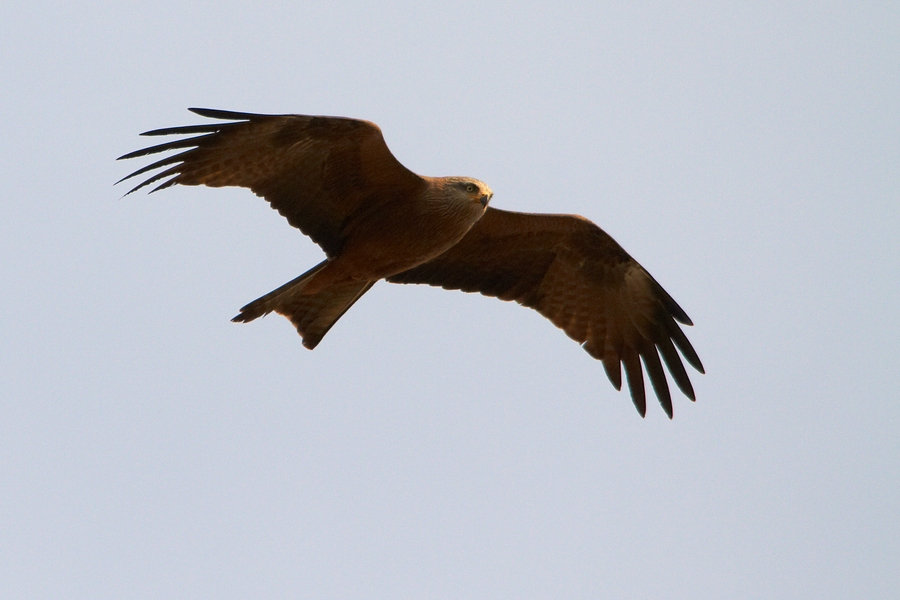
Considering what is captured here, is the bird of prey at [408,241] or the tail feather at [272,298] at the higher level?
the bird of prey at [408,241]

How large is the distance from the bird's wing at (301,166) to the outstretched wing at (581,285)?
1.07 meters

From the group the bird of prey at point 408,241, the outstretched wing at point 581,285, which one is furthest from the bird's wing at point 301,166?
the outstretched wing at point 581,285

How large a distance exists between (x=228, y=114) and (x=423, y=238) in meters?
1.87

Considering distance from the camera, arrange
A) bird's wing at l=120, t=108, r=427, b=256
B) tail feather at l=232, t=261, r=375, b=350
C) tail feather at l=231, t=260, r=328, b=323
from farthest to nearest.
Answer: tail feather at l=232, t=261, r=375, b=350
tail feather at l=231, t=260, r=328, b=323
bird's wing at l=120, t=108, r=427, b=256

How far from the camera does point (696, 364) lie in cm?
1072

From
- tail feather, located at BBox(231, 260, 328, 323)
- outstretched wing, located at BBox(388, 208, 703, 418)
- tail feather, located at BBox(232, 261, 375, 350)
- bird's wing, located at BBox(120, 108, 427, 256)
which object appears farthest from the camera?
outstretched wing, located at BBox(388, 208, 703, 418)

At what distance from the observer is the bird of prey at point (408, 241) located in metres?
9.19

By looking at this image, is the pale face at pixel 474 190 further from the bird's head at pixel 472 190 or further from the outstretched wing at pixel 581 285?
the outstretched wing at pixel 581 285

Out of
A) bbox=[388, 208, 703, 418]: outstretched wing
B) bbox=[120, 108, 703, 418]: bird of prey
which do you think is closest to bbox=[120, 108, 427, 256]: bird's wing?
bbox=[120, 108, 703, 418]: bird of prey

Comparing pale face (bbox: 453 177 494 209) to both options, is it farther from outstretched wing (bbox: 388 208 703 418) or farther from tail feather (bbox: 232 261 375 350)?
tail feather (bbox: 232 261 375 350)

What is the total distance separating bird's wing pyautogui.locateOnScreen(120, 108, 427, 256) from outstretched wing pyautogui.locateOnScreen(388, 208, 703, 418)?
3.52 feet

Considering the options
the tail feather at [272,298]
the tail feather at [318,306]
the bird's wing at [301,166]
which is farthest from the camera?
the tail feather at [318,306]

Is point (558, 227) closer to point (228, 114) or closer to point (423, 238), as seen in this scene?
point (423, 238)

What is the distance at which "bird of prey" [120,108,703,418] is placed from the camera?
919 centimetres
